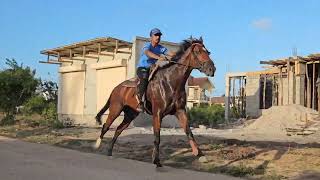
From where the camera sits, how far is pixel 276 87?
35.7 metres

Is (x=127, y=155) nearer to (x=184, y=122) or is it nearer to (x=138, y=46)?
(x=184, y=122)

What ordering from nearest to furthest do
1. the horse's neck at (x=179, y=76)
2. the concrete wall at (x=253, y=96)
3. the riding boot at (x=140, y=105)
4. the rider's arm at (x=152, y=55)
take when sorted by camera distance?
the horse's neck at (x=179, y=76) < the rider's arm at (x=152, y=55) < the riding boot at (x=140, y=105) < the concrete wall at (x=253, y=96)

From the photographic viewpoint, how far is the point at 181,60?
32.7 feet

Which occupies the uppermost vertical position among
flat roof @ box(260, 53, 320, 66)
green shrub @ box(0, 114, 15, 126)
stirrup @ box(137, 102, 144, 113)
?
flat roof @ box(260, 53, 320, 66)

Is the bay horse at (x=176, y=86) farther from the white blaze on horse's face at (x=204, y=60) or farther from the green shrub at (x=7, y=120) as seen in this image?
the green shrub at (x=7, y=120)

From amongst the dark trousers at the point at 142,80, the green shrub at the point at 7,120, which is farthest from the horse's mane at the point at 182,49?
the green shrub at the point at 7,120

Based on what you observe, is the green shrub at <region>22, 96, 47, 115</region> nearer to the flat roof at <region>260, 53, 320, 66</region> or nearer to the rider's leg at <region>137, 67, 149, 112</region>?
the flat roof at <region>260, 53, 320, 66</region>

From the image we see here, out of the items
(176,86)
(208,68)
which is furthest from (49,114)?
(208,68)

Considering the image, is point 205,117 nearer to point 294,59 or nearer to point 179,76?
point 294,59

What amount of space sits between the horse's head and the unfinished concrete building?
72.2ft

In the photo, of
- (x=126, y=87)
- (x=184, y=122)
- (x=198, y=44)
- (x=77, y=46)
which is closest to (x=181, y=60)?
(x=198, y=44)

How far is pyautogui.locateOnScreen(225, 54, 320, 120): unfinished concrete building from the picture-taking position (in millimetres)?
32531

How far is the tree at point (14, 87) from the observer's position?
28781mm

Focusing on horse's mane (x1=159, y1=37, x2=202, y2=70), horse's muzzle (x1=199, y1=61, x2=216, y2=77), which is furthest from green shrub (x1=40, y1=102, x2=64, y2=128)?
horse's muzzle (x1=199, y1=61, x2=216, y2=77)
